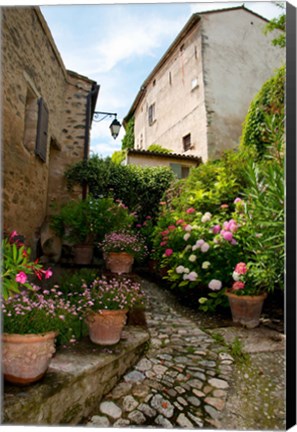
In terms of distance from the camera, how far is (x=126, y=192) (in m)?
6.32

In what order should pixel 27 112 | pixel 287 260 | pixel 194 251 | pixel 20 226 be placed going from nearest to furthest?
pixel 287 260 → pixel 194 251 → pixel 20 226 → pixel 27 112

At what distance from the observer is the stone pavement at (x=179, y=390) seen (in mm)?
1420

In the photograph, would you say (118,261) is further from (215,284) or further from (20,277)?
(20,277)

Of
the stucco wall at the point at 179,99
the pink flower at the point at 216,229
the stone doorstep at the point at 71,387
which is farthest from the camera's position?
the stucco wall at the point at 179,99

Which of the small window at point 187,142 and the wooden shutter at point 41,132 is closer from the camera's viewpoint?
the wooden shutter at point 41,132

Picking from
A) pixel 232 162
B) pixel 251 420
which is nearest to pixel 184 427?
pixel 251 420

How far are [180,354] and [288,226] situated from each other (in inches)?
49.1

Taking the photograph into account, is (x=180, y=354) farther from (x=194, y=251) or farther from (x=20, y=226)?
(x=20, y=226)

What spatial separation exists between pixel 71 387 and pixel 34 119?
346 centimetres

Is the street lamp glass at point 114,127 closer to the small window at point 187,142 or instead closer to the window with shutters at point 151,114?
the small window at point 187,142

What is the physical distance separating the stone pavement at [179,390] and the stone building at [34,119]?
204 centimetres

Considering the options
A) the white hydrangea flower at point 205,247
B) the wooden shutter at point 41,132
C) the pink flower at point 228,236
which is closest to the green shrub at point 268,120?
the pink flower at point 228,236

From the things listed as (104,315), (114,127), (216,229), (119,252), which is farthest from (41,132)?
(104,315)

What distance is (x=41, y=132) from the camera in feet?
13.1
